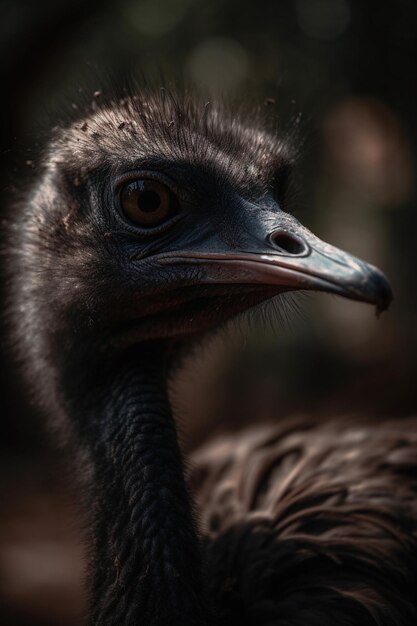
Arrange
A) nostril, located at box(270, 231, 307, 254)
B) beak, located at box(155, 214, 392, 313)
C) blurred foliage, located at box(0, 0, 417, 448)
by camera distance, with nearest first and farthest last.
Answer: beak, located at box(155, 214, 392, 313) < nostril, located at box(270, 231, 307, 254) < blurred foliage, located at box(0, 0, 417, 448)

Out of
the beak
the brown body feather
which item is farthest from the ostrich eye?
the brown body feather

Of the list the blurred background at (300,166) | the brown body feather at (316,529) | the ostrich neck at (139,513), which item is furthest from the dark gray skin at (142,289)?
the blurred background at (300,166)

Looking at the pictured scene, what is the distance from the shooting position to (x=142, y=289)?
2439 mm

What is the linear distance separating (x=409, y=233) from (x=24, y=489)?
3725 mm

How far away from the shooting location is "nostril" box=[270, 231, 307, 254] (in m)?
2.15

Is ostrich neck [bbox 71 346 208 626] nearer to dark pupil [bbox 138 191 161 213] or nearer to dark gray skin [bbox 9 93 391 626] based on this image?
dark gray skin [bbox 9 93 391 626]

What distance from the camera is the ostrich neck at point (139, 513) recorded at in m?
2.24

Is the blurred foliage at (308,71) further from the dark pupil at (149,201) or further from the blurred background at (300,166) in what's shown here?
the dark pupil at (149,201)

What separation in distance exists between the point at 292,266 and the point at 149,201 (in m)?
0.52

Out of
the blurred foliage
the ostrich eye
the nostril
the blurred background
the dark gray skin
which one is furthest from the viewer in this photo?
the blurred foliage

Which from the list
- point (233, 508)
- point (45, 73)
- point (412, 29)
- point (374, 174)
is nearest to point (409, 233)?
point (374, 174)

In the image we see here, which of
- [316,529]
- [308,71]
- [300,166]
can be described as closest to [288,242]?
[316,529]

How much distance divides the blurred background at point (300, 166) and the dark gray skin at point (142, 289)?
2.50 metres

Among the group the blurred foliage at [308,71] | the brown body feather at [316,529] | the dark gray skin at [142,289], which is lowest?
the brown body feather at [316,529]
